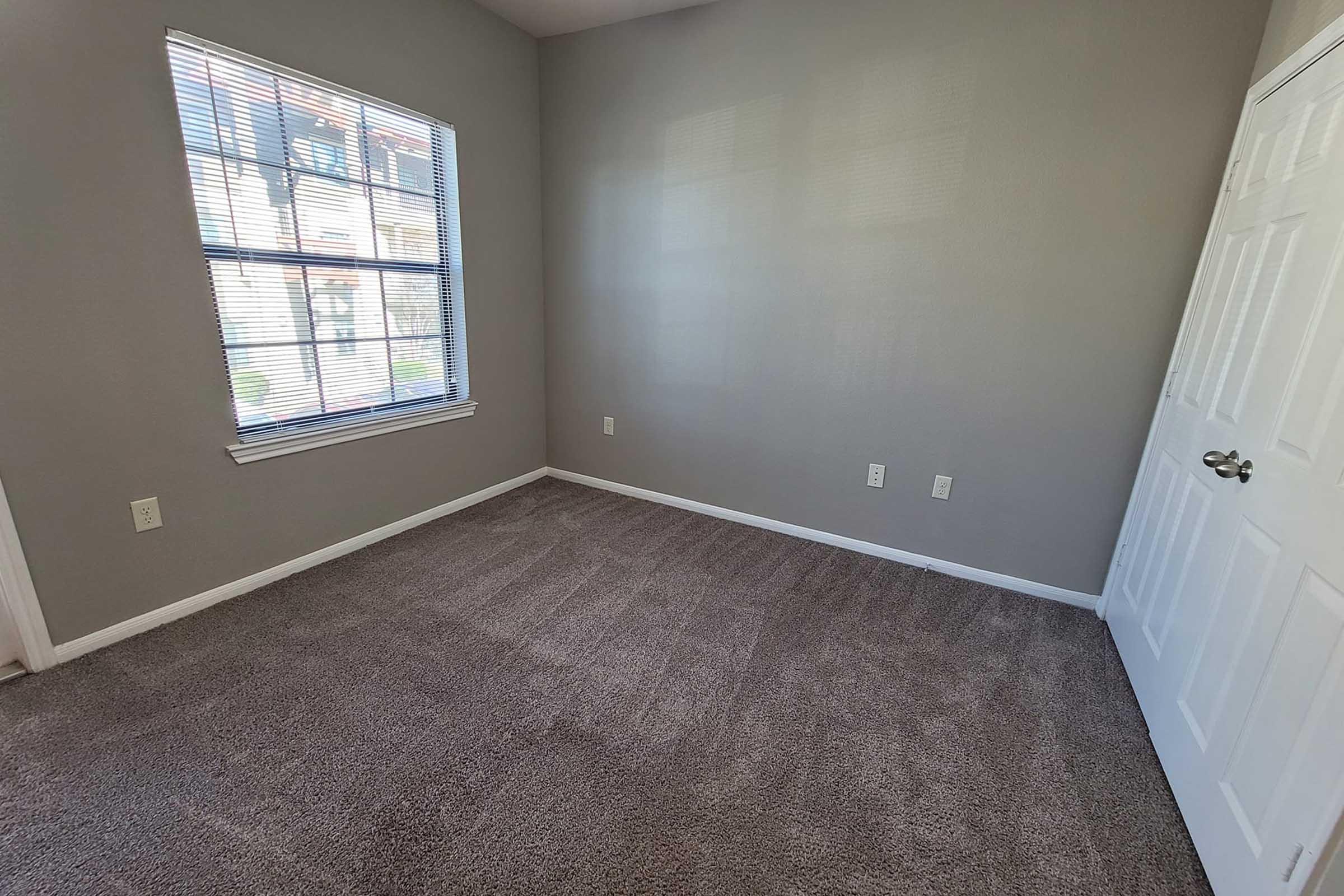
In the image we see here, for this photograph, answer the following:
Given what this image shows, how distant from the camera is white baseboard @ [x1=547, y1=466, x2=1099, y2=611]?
236 cm

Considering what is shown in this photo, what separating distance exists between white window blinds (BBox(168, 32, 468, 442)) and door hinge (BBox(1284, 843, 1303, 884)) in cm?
318

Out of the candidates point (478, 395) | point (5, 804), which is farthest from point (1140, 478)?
point (5, 804)

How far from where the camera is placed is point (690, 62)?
8.66 ft

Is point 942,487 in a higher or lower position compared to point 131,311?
lower

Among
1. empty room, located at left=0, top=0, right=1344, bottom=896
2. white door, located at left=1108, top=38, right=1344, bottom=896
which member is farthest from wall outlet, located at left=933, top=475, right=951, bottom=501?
white door, located at left=1108, top=38, right=1344, bottom=896

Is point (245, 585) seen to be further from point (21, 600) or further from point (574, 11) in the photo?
point (574, 11)

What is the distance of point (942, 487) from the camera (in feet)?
8.17

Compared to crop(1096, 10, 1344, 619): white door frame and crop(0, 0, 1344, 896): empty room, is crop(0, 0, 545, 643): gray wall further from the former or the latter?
crop(1096, 10, 1344, 619): white door frame

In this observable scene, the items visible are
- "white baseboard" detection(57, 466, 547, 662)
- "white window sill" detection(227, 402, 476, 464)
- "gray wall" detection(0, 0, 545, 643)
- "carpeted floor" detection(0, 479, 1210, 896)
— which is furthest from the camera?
"white window sill" detection(227, 402, 476, 464)

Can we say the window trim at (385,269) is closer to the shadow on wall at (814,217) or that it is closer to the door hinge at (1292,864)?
the shadow on wall at (814,217)

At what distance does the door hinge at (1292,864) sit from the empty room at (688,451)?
13 mm

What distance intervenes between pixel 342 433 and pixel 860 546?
2610 mm

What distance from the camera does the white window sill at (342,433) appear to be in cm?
213

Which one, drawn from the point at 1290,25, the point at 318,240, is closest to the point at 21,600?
the point at 318,240
